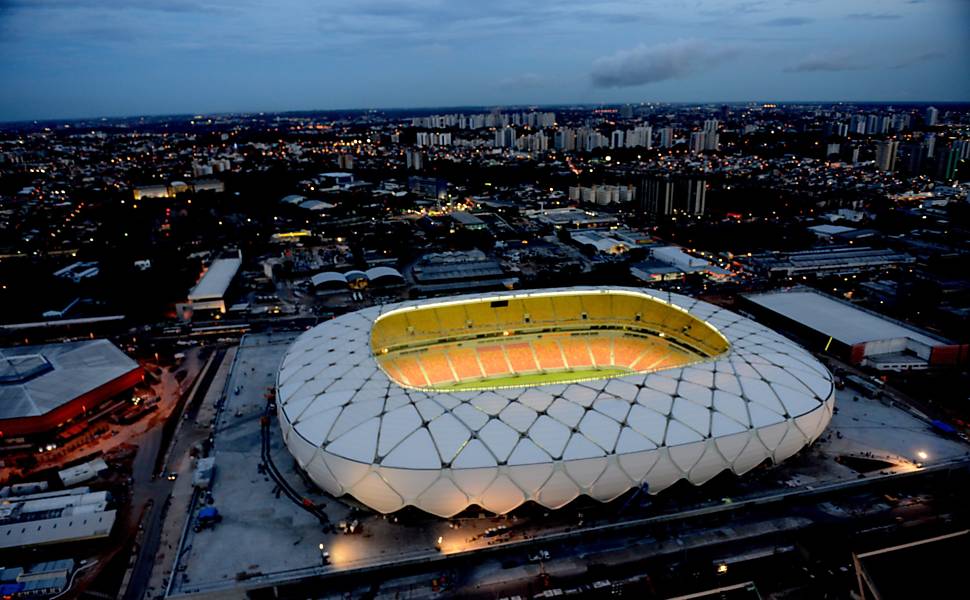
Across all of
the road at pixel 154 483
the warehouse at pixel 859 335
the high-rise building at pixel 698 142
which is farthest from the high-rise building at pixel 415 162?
the road at pixel 154 483

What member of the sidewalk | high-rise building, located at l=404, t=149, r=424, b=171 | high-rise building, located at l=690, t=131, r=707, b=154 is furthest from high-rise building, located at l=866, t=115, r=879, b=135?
the sidewalk

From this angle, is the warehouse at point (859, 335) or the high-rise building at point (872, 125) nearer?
the warehouse at point (859, 335)

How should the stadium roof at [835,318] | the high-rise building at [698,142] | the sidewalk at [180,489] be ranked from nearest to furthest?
the sidewalk at [180,489] < the stadium roof at [835,318] < the high-rise building at [698,142]

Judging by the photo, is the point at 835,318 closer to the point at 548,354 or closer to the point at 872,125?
the point at 548,354

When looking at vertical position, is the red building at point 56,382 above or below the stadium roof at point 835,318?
below

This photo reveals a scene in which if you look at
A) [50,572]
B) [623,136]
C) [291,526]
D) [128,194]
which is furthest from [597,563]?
[623,136]

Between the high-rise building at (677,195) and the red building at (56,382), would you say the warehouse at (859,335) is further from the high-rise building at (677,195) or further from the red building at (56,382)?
the red building at (56,382)
